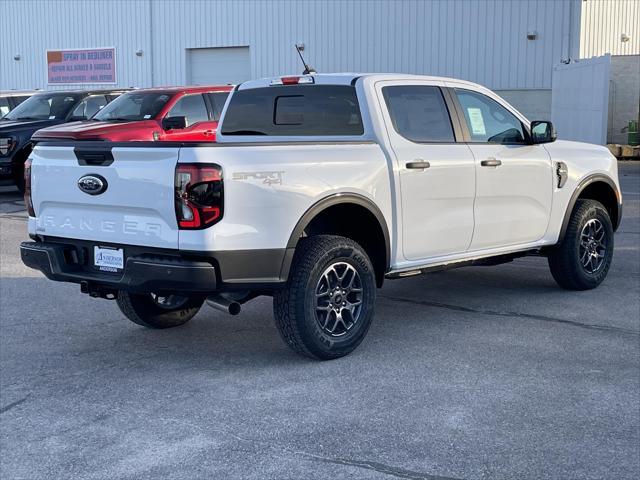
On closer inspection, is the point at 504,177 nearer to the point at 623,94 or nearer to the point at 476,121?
the point at 476,121

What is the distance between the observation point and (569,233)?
7719 millimetres

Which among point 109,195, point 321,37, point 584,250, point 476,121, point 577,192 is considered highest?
point 321,37

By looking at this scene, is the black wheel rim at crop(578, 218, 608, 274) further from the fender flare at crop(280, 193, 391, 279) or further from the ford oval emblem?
the ford oval emblem

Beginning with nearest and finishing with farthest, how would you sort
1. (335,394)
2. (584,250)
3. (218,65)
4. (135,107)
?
(335,394) → (584,250) → (135,107) → (218,65)

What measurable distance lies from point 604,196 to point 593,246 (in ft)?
2.01

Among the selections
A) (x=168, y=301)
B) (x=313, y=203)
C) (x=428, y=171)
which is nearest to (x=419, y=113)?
(x=428, y=171)

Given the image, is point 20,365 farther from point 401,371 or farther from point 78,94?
point 78,94

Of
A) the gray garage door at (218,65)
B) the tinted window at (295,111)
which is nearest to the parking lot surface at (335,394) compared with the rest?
the tinted window at (295,111)

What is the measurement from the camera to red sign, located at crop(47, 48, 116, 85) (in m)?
32.1

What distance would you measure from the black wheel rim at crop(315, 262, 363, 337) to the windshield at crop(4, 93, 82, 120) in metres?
11.5

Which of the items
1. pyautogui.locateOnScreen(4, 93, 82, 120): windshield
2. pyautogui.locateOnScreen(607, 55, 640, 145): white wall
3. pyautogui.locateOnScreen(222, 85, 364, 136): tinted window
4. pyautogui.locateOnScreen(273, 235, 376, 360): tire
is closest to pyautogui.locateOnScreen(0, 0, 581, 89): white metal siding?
pyautogui.locateOnScreen(607, 55, 640, 145): white wall

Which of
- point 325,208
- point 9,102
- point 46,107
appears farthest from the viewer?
point 9,102

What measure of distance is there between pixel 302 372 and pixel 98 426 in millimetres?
1413

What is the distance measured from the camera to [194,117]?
13508 mm
